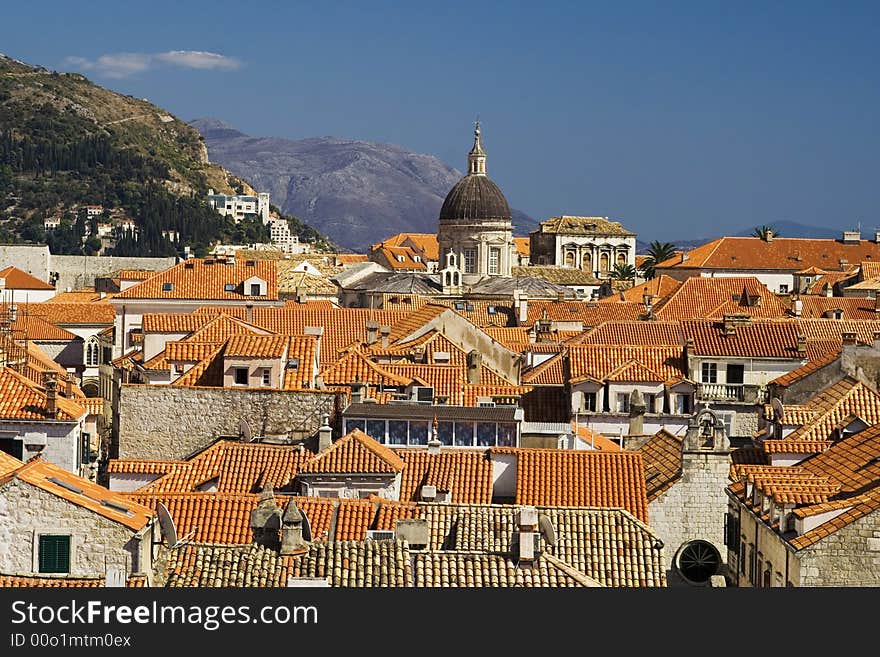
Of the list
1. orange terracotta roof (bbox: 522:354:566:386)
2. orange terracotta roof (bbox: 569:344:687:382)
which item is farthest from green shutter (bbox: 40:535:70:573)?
orange terracotta roof (bbox: 522:354:566:386)

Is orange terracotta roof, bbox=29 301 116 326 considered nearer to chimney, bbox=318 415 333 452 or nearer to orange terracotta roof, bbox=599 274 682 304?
orange terracotta roof, bbox=599 274 682 304

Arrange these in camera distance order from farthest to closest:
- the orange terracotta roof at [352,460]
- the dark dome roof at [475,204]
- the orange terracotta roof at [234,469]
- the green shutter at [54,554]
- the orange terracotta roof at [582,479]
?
the dark dome roof at [475,204]
the orange terracotta roof at [234,469]
the orange terracotta roof at [352,460]
the orange terracotta roof at [582,479]
the green shutter at [54,554]

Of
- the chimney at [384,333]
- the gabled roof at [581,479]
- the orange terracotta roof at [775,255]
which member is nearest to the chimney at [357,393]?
the gabled roof at [581,479]

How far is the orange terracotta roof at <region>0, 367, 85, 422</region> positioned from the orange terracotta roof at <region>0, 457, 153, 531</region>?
30.6 feet

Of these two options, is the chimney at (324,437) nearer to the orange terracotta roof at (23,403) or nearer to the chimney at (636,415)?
the orange terracotta roof at (23,403)

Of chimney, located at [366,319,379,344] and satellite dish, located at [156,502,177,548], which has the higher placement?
chimney, located at [366,319,379,344]

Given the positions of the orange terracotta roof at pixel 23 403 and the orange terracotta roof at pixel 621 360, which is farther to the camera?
the orange terracotta roof at pixel 621 360

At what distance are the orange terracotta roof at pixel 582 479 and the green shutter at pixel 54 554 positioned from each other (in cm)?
1003

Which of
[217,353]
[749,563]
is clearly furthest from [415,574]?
[217,353]

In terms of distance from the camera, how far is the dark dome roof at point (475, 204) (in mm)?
141375

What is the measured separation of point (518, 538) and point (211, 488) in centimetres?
865

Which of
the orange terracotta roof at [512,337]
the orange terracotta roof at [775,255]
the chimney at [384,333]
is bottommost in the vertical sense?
the orange terracotta roof at [512,337]

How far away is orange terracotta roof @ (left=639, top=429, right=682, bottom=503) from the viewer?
31.1 meters

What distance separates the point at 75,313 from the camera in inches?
4031
